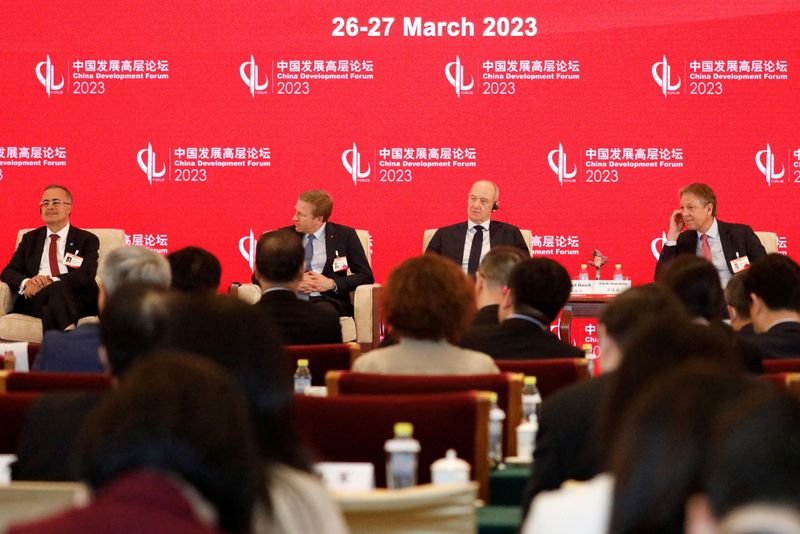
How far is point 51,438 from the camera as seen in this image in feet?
7.83

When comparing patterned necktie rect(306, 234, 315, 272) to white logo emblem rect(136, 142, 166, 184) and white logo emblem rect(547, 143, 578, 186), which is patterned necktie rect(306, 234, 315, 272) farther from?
white logo emblem rect(547, 143, 578, 186)

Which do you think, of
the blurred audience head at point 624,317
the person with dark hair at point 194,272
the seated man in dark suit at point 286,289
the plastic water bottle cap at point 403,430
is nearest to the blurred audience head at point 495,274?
the seated man in dark suit at point 286,289

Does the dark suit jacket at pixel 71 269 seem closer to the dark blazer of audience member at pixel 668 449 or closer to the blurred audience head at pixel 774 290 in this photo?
the blurred audience head at pixel 774 290

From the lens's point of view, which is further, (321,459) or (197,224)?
(197,224)

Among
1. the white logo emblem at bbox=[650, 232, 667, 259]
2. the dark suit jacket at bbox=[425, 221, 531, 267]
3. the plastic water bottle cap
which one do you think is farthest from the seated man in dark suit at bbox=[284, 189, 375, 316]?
the plastic water bottle cap

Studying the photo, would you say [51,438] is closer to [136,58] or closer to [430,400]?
[430,400]

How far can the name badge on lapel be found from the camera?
7418 millimetres

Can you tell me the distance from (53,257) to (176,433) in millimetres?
6846

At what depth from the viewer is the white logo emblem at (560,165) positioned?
26.8ft

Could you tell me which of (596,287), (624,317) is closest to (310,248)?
(596,287)

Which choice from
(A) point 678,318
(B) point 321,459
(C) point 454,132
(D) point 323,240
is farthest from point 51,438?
(C) point 454,132

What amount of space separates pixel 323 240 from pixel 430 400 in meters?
5.07

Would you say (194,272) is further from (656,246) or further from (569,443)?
(656,246)

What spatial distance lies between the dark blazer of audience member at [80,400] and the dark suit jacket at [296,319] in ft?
7.74
